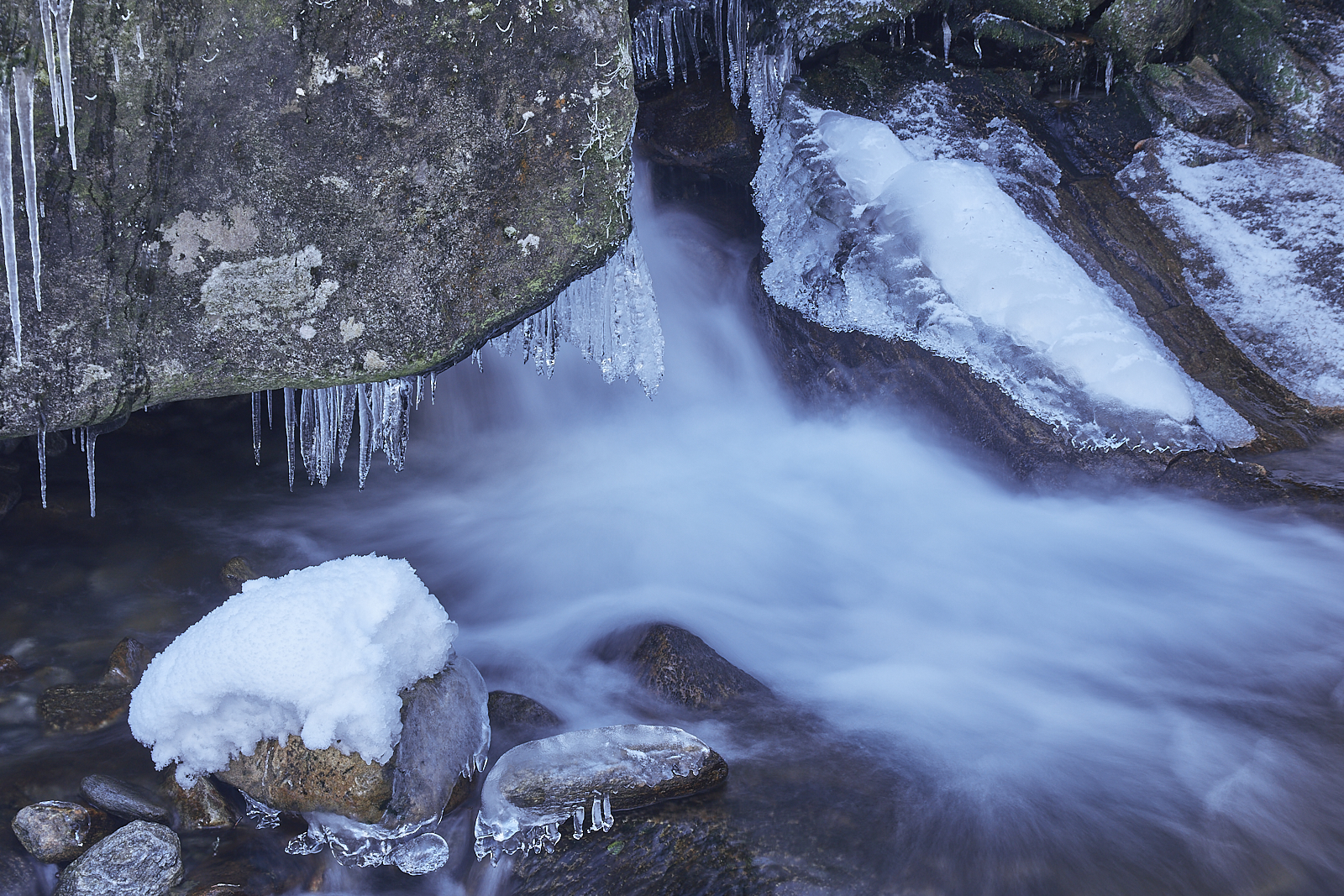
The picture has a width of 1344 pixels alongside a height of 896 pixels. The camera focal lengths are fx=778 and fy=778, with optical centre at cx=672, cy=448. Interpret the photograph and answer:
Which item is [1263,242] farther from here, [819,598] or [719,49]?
[719,49]

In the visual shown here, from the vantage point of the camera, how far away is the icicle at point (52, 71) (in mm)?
2264

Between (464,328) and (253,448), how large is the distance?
10.5ft

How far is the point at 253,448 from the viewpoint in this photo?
18.0 feet

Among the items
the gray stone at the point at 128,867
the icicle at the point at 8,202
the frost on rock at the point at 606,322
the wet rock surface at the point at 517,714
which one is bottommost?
the gray stone at the point at 128,867

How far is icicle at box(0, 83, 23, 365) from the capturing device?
2.32m

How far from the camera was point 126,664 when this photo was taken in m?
3.39

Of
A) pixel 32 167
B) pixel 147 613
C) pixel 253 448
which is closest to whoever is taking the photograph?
pixel 32 167

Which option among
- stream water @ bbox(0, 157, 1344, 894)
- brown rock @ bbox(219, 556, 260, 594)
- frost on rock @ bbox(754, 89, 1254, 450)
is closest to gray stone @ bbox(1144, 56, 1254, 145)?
frost on rock @ bbox(754, 89, 1254, 450)

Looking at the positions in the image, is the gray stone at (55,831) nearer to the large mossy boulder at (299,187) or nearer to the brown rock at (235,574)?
the large mossy boulder at (299,187)

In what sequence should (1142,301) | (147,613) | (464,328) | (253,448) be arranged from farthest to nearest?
(253,448), (1142,301), (147,613), (464,328)

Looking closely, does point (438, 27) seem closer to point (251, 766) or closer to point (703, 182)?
point (251, 766)

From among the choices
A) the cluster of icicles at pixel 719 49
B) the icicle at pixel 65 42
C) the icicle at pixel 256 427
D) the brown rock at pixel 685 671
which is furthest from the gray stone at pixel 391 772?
the cluster of icicles at pixel 719 49

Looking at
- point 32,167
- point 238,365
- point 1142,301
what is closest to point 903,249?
point 1142,301

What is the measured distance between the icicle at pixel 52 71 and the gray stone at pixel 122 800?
7.16ft
